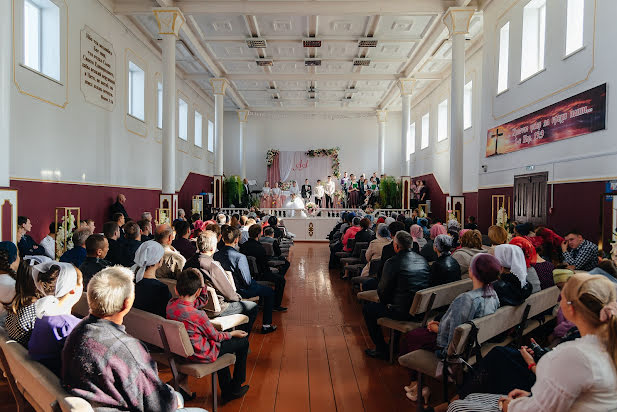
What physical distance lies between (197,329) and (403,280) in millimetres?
1840

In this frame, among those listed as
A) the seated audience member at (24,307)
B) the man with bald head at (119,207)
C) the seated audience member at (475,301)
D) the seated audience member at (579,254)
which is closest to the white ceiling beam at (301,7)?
the man with bald head at (119,207)

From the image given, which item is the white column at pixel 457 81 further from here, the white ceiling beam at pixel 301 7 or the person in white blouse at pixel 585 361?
the person in white blouse at pixel 585 361

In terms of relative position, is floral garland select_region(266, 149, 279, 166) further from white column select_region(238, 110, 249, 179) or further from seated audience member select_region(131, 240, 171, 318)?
seated audience member select_region(131, 240, 171, 318)

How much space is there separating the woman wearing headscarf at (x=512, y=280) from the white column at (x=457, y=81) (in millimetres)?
8186

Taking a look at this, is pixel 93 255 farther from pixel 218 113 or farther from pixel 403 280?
pixel 218 113

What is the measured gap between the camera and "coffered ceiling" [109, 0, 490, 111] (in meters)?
10.6

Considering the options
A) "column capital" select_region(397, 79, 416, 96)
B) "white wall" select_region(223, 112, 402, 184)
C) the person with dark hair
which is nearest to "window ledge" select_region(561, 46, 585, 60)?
the person with dark hair

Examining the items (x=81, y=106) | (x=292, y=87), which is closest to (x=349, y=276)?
(x=81, y=106)

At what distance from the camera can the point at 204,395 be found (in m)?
3.25

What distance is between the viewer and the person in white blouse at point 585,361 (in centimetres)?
148

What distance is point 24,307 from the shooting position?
2.36 metres

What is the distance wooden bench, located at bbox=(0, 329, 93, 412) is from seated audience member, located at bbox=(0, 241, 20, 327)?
0.66 metres

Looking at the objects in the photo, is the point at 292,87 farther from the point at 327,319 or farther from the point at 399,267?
the point at 399,267

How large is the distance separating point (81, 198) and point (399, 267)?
807 centimetres
